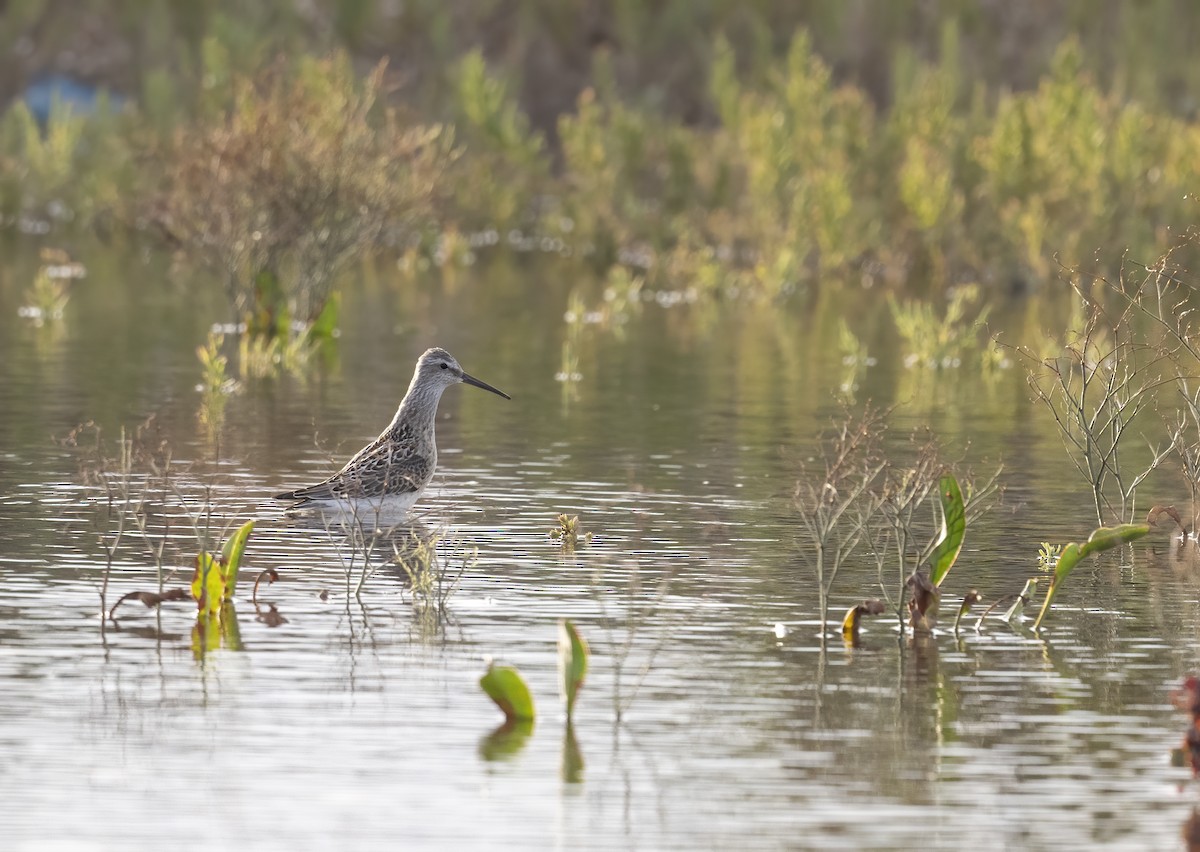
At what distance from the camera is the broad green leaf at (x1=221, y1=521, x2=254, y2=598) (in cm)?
1167

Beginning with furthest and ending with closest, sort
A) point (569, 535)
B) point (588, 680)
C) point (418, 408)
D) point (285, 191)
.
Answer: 1. point (285, 191)
2. point (418, 408)
3. point (569, 535)
4. point (588, 680)

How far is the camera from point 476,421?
20.9m

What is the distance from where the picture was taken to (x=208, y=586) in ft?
37.8

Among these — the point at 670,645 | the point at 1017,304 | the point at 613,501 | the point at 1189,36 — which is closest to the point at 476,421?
the point at 613,501

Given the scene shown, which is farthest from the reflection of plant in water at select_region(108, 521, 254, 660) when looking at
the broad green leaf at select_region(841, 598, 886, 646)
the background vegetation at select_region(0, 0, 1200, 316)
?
the background vegetation at select_region(0, 0, 1200, 316)

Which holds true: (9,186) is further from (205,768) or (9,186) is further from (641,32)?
(205,768)

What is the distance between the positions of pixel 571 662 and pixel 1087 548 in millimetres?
3176

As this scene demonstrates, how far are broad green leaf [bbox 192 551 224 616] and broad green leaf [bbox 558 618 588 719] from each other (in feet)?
8.01

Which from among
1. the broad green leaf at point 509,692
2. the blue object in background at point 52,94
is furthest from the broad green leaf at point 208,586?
the blue object in background at point 52,94

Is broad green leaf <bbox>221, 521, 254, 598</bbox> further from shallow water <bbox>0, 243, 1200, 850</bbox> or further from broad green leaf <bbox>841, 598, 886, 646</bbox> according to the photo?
broad green leaf <bbox>841, 598, 886, 646</bbox>

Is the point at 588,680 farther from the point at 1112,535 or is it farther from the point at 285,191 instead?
the point at 285,191

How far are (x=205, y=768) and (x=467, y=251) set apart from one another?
35340 mm

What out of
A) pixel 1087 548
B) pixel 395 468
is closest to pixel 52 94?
pixel 395 468

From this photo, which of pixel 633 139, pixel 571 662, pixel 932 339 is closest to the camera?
pixel 571 662
